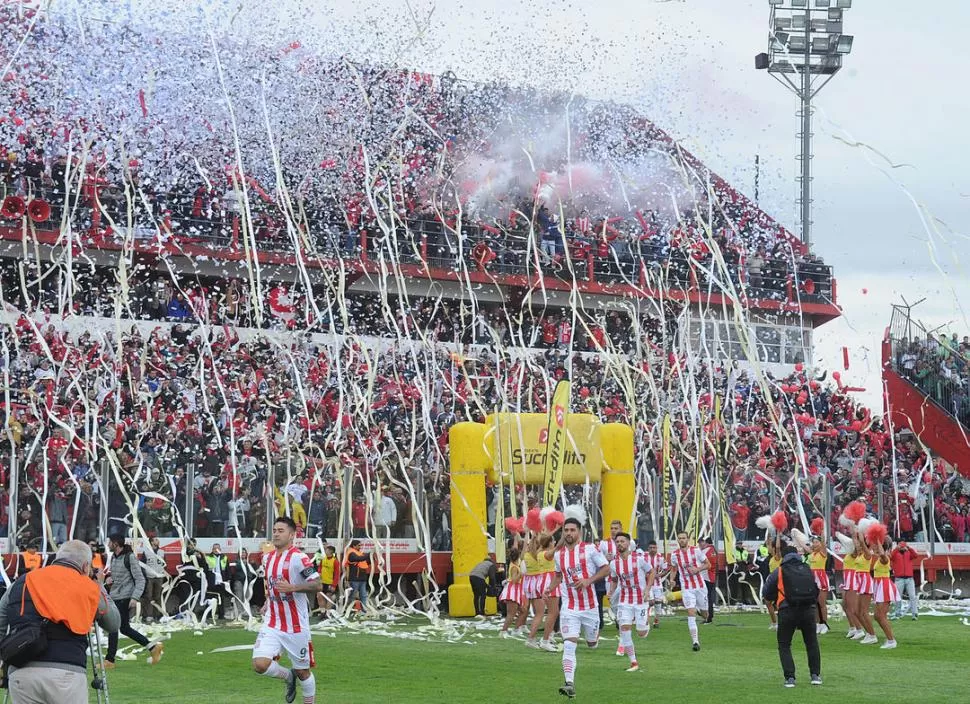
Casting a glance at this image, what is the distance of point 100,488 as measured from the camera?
837 inches

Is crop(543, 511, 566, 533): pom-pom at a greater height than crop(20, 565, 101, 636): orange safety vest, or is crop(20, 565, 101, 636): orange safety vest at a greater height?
crop(543, 511, 566, 533): pom-pom

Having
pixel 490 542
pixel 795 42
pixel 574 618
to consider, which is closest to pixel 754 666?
pixel 574 618

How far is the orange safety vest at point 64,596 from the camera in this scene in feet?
26.2

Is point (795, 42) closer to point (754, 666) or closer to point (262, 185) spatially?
point (262, 185)

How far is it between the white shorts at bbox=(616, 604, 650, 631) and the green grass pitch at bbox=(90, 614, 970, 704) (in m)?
0.44

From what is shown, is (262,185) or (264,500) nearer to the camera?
(264,500)

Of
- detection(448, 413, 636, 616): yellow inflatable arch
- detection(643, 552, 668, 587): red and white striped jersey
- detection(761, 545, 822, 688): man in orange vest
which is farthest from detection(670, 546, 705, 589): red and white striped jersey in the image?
detection(761, 545, 822, 688): man in orange vest

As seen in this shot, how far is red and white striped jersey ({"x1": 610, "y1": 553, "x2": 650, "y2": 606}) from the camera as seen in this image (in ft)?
58.5

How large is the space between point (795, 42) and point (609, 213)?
10.5 meters

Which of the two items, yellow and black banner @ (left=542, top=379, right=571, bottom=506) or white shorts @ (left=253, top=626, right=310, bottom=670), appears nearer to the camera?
white shorts @ (left=253, top=626, right=310, bottom=670)

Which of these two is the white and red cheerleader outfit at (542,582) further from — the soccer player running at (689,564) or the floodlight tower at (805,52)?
the floodlight tower at (805,52)

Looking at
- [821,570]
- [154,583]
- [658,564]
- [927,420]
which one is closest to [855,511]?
[821,570]

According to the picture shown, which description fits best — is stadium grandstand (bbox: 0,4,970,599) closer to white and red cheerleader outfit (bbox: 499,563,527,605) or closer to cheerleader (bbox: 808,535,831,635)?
cheerleader (bbox: 808,535,831,635)

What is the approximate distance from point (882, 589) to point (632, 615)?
14.9 ft
